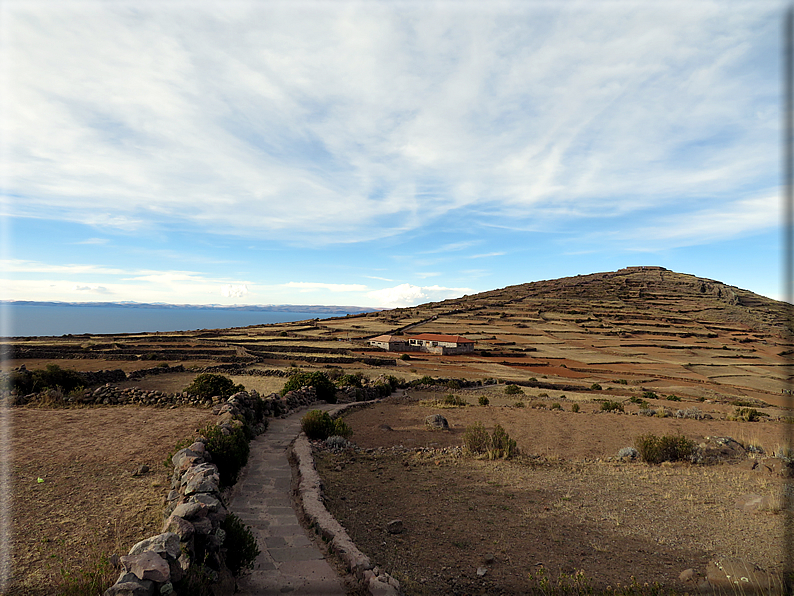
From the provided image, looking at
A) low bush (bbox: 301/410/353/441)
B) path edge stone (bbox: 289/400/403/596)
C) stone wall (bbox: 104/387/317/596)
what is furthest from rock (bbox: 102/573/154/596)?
low bush (bbox: 301/410/353/441)

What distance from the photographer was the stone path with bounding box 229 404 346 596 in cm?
512

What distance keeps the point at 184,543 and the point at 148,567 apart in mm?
799

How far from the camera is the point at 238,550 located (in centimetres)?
533

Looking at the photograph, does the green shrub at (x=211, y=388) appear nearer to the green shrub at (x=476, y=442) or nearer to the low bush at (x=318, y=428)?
the low bush at (x=318, y=428)

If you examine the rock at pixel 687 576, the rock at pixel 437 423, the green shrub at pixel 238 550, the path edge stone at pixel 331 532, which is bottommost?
the rock at pixel 437 423

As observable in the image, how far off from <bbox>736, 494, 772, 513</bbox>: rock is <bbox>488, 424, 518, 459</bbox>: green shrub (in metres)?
5.45

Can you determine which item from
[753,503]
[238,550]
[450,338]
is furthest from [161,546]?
[450,338]

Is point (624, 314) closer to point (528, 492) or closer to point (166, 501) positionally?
point (528, 492)

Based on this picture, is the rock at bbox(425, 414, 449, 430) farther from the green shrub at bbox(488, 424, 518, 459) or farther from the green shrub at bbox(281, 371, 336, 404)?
the green shrub at bbox(281, 371, 336, 404)

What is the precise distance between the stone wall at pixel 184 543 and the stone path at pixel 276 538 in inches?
21.6

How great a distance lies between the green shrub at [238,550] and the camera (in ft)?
17.3

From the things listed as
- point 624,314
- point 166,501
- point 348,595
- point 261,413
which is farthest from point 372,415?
point 624,314

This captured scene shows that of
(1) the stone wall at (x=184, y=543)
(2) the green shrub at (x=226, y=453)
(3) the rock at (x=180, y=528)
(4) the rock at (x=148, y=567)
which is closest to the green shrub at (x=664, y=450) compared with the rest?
(2) the green shrub at (x=226, y=453)

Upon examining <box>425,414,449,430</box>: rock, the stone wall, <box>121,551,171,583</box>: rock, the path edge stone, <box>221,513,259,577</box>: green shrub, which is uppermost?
<box>121,551,171,583</box>: rock
